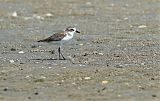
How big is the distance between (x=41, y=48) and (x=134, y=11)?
10.6 m

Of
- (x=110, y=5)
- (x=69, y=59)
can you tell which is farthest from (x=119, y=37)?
(x=110, y=5)

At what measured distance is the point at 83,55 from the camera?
1546 cm

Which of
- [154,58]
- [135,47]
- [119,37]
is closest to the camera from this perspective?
[154,58]

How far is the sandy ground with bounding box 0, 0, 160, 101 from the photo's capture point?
10.9 meters

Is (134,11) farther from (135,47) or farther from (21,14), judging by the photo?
(135,47)

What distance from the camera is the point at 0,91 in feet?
35.7

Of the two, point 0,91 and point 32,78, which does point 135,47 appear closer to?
point 32,78

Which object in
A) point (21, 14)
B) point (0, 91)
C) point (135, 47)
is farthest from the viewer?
point (21, 14)

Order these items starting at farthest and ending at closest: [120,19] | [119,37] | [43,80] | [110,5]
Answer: [110,5], [120,19], [119,37], [43,80]

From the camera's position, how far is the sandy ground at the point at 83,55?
1091cm

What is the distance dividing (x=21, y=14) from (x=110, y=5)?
181 inches

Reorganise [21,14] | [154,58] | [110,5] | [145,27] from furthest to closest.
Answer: [110,5] → [21,14] → [145,27] → [154,58]

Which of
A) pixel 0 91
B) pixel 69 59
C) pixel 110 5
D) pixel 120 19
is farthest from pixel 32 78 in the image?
pixel 110 5

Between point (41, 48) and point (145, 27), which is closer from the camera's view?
point (41, 48)
